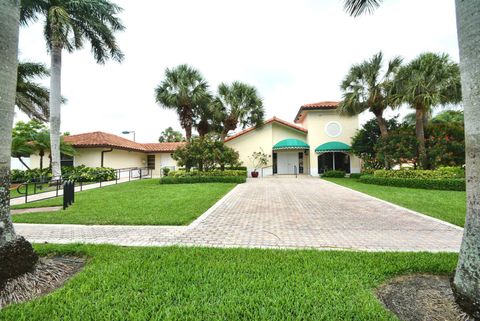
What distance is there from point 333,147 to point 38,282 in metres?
22.6

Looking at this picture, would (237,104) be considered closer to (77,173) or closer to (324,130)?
(324,130)

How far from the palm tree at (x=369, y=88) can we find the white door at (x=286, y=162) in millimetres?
7946

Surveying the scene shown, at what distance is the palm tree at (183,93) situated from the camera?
19141 mm

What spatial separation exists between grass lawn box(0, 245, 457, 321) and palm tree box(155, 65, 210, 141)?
16.5m

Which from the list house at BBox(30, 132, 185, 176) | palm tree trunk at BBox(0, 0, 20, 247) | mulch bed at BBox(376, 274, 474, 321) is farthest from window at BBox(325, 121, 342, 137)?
palm tree trunk at BBox(0, 0, 20, 247)

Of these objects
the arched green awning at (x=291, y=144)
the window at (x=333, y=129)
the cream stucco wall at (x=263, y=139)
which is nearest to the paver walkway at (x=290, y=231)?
the arched green awning at (x=291, y=144)

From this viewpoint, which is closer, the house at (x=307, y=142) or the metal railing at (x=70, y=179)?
the metal railing at (x=70, y=179)

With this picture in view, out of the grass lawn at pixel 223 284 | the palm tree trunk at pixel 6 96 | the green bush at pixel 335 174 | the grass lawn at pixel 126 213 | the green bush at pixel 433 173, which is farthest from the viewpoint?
the green bush at pixel 335 174

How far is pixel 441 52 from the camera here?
48.3ft

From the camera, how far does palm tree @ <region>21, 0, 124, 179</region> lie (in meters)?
12.9

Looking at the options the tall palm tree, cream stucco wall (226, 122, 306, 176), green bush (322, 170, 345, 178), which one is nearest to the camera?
the tall palm tree

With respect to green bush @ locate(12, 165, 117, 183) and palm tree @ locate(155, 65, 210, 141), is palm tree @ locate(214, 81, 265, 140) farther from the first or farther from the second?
green bush @ locate(12, 165, 117, 183)

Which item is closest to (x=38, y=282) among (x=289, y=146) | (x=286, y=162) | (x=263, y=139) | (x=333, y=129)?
(x=289, y=146)

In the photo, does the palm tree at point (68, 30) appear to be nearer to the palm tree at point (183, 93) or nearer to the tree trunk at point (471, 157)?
the palm tree at point (183, 93)
